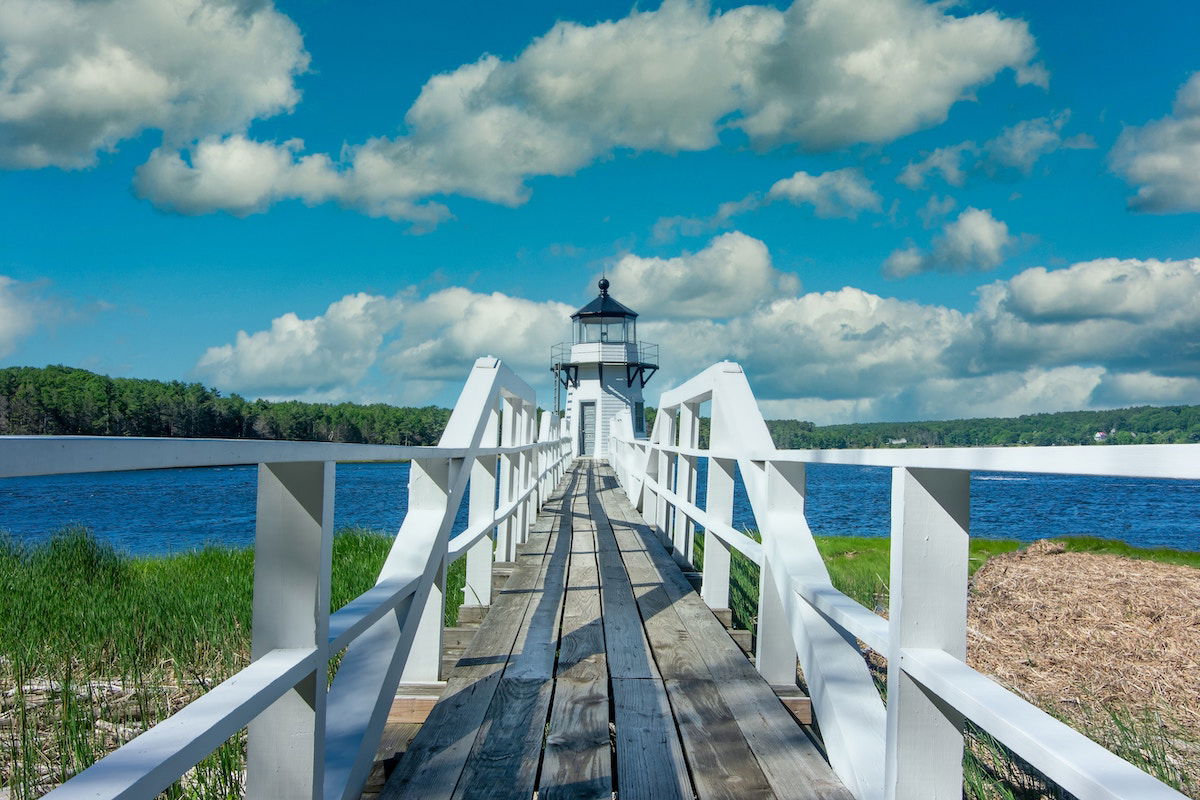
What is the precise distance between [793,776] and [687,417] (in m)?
3.76

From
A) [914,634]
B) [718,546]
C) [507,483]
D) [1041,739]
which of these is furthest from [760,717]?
[507,483]

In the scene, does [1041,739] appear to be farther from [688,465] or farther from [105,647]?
[105,647]

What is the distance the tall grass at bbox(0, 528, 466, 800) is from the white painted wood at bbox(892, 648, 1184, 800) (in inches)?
84.5

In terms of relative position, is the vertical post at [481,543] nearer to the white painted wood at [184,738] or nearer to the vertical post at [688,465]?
the vertical post at [688,465]

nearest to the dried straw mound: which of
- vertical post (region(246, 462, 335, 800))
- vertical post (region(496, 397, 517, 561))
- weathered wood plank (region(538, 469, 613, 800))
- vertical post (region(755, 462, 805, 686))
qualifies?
vertical post (region(755, 462, 805, 686))

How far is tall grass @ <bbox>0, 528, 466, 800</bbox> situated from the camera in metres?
3.35

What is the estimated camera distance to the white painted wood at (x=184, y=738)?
103 cm

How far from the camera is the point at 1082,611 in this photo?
6.06m

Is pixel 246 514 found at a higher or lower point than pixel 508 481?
lower

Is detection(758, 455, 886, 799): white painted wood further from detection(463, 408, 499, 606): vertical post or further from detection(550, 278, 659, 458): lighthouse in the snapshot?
detection(550, 278, 659, 458): lighthouse

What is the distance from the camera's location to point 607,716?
2.76m

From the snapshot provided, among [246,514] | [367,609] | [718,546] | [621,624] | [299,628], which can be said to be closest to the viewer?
[299,628]

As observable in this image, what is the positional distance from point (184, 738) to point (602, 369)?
32.5m

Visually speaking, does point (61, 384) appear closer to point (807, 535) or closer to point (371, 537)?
point (371, 537)
